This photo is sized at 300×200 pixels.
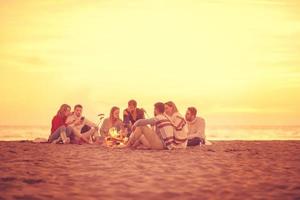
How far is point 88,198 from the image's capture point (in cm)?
649

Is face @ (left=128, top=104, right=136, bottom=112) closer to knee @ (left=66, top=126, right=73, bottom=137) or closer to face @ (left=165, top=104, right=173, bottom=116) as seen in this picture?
face @ (left=165, top=104, right=173, bottom=116)

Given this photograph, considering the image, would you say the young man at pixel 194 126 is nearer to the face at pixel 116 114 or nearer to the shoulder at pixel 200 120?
the shoulder at pixel 200 120

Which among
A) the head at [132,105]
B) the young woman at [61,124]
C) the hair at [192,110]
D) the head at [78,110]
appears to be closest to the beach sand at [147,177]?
the head at [132,105]

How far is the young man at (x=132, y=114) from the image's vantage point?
55.3 feet

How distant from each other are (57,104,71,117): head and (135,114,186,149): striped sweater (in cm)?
443

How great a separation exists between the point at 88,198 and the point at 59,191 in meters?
0.70

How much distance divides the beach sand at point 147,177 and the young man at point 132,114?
14.2 ft

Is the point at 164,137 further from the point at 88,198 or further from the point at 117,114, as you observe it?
the point at 88,198

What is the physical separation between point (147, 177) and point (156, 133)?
6847 millimetres

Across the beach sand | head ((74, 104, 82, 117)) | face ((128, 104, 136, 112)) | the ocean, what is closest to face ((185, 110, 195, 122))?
face ((128, 104, 136, 112))

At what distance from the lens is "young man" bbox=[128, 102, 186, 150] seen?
14.8m

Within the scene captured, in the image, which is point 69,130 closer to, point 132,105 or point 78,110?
point 78,110

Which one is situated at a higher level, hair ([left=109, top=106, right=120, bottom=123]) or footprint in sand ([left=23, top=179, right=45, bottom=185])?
hair ([left=109, top=106, right=120, bottom=123])

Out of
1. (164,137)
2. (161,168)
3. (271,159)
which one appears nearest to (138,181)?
(161,168)
